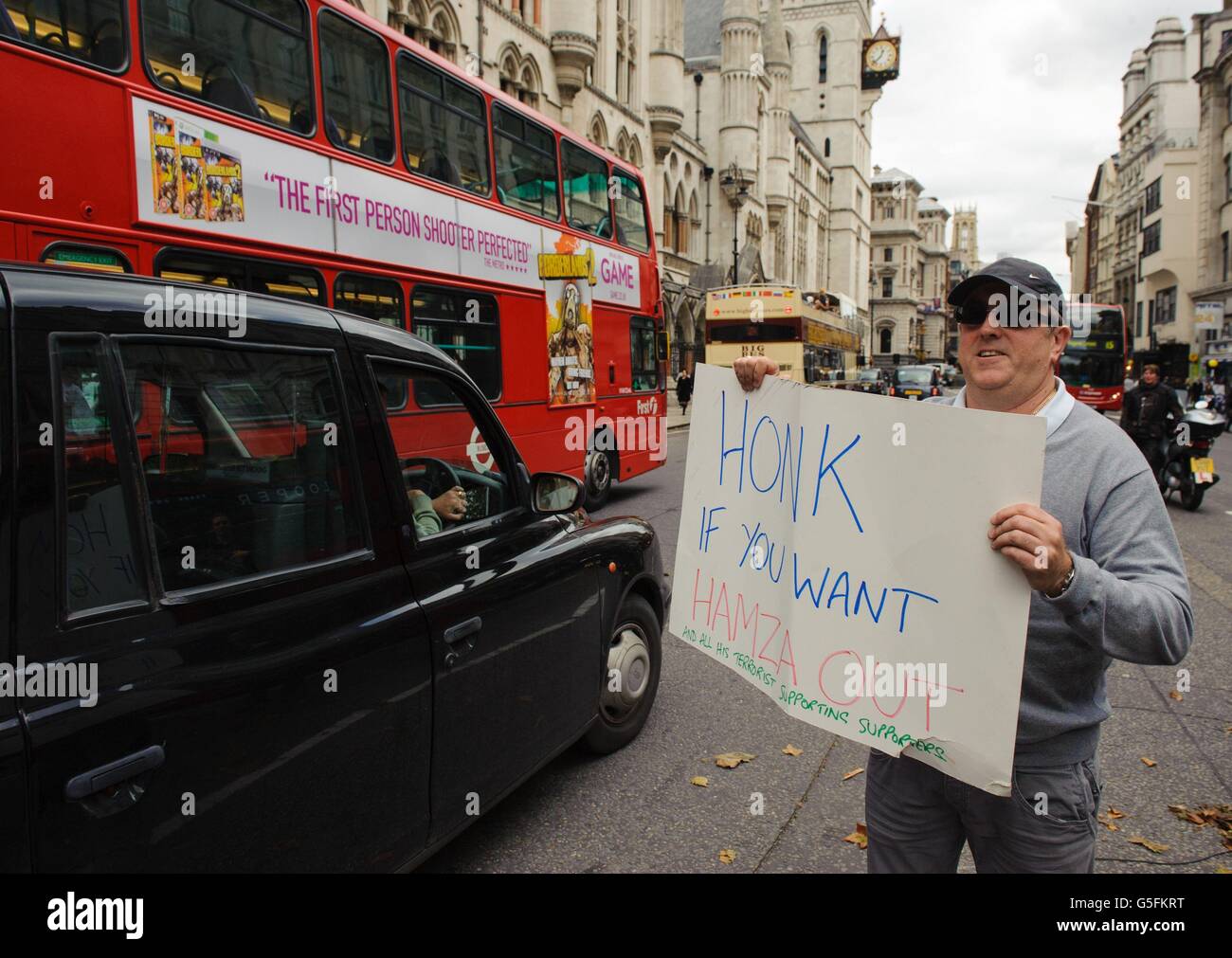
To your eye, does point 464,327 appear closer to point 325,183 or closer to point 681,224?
point 325,183

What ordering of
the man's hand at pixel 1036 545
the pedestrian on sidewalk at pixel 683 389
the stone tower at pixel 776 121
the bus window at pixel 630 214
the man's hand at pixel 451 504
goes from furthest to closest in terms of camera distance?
the stone tower at pixel 776 121 < the pedestrian on sidewalk at pixel 683 389 < the bus window at pixel 630 214 < the man's hand at pixel 451 504 < the man's hand at pixel 1036 545

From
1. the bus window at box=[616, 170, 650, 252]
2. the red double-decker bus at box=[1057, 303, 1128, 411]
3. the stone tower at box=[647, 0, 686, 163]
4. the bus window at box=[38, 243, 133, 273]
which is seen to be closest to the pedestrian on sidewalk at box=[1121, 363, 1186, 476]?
the bus window at box=[616, 170, 650, 252]

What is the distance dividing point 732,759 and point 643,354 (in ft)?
33.8

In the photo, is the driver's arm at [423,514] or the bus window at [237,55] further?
the bus window at [237,55]

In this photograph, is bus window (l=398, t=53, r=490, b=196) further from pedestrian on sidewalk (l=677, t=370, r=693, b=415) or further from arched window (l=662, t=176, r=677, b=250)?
arched window (l=662, t=176, r=677, b=250)

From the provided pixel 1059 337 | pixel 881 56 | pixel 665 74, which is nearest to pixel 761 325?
pixel 665 74

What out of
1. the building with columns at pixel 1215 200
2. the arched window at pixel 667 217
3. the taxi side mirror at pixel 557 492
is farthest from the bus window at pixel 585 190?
the building with columns at pixel 1215 200

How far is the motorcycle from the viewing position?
11.1 m

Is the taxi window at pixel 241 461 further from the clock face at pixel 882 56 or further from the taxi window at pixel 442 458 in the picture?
the clock face at pixel 882 56

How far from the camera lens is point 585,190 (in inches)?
459

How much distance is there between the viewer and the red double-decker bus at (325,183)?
5332 millimetres

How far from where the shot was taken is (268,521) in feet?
7.36

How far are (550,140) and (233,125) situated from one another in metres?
4.84

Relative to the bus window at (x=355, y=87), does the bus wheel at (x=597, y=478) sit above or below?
below
